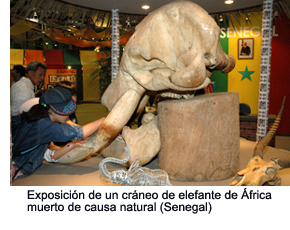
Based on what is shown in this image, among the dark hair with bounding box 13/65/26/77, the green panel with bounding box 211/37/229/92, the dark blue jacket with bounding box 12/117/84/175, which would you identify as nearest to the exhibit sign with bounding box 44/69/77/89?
the dark hair with bounding box 13/65/26/77

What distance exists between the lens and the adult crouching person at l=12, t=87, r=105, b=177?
75.6 inches

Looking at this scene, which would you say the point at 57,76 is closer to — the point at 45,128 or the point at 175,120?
the point at 45,128

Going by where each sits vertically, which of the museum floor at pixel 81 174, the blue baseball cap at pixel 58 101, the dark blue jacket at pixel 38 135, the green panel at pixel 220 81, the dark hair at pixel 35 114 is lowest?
the museum floor at pixel 81 174

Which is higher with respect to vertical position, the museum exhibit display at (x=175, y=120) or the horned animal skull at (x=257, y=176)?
the museum exhibit display at (x=175, y=120)

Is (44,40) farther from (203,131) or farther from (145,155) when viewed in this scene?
(203,131)

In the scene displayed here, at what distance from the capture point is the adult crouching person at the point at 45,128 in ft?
6.30

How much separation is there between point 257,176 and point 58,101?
1.37 meters

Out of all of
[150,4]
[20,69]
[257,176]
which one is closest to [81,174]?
[257,176]

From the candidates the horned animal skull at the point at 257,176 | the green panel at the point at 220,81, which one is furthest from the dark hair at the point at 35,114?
the green panel at the point at 220,81

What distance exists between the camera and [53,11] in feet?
9.43

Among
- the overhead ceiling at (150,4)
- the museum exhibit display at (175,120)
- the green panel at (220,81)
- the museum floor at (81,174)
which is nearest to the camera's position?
the museum exhibit display at (175,120)

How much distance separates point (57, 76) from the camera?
3.88 m

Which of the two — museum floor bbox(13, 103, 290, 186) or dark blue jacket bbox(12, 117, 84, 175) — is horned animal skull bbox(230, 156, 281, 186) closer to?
museum floor bbox(13, 103, 290, 186)

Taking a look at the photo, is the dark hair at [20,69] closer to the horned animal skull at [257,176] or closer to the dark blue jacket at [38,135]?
the dark blue jacket at [38,135]
